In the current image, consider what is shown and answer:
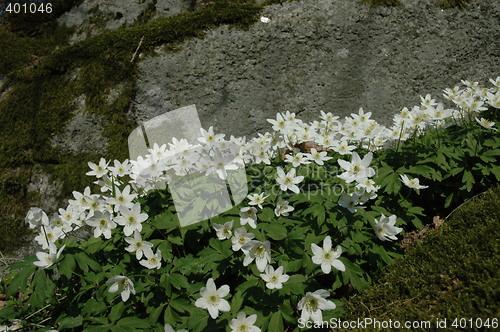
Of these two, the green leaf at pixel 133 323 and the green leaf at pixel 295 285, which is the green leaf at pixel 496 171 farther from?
the green leaf at pixel 133 323

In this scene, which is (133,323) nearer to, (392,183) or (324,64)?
(392,183)

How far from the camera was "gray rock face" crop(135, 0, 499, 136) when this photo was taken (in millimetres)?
4875

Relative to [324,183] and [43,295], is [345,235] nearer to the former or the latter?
[324,183]

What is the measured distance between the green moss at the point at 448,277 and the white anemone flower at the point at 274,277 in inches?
22.7

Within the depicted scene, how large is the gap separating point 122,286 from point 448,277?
2.07 meters

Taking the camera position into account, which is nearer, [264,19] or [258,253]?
[258,253]

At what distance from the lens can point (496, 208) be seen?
2564mm

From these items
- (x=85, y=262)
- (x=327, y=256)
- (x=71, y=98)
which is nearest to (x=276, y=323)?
(x=327, y=256)

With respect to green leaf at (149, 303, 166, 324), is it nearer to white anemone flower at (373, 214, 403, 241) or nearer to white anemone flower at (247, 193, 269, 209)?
white anemone flower at (247, 193, 269, 209)

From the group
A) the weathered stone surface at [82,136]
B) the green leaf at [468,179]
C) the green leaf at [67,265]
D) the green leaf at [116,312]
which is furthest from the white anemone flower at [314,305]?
the weathered stone surface at [82,136]

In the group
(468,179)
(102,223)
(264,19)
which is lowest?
(468,179)

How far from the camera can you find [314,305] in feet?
7.14

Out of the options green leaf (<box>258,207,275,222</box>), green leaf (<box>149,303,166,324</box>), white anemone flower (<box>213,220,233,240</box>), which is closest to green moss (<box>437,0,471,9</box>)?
green leaf (<box>258,207,275,222</box>)

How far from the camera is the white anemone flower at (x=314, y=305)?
6.89 feet
